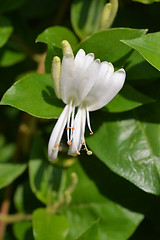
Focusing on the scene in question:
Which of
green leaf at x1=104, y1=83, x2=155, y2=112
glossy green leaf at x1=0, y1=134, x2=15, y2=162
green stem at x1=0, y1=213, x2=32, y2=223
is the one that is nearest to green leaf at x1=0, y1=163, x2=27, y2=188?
green stem at x1=0, y1=213, x2=32, y2=223

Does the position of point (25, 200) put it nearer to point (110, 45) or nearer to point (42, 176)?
point (42, 176)

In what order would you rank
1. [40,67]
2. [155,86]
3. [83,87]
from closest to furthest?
[83,87], [155,86], [40,67]

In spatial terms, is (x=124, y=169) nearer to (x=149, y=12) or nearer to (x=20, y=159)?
(x=20, y=159)

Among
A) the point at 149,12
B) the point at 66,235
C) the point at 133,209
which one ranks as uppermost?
the point at 149,12

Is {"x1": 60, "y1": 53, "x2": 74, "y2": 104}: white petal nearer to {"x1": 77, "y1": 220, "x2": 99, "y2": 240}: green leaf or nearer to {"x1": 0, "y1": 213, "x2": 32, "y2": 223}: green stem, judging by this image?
{"x1": 77, "y1": 220, "x2": 99, "y2": 240}: green leaf

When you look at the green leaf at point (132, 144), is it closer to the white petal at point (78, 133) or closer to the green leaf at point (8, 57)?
the white petal at point (78, 133)

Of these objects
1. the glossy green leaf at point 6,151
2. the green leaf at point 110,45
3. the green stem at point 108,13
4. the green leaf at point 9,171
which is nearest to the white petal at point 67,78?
the green leaf at point 110,45

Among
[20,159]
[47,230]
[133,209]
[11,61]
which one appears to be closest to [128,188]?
[133,209]
